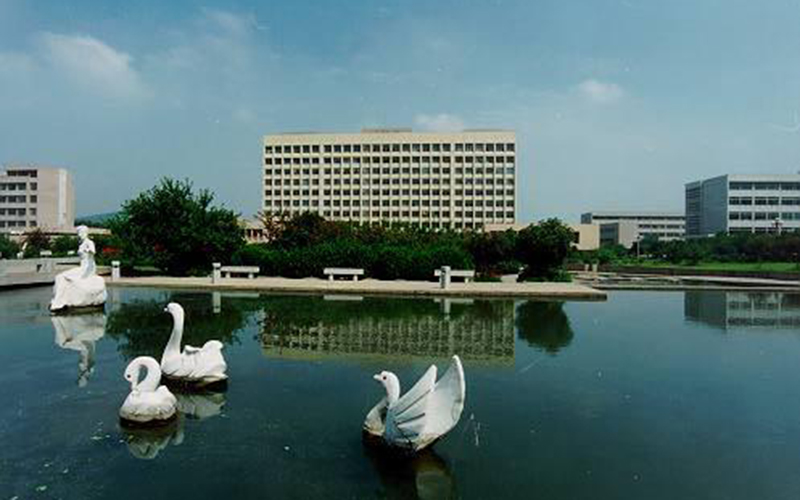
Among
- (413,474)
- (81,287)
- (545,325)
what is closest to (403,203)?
(81,287)

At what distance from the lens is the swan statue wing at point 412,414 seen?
6184mm

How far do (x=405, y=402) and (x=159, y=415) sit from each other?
3235 millimetres

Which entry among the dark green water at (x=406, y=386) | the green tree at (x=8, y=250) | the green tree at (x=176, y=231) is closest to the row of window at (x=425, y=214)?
the green tree at (x=8, y=250)

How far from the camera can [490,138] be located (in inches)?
3957

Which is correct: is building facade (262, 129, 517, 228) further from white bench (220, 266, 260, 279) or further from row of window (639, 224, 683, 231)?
white bench (220, 266, 260, 279)

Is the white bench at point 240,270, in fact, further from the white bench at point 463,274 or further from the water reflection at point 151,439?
the water reflection at point 151,439

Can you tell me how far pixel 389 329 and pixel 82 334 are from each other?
7256 mm

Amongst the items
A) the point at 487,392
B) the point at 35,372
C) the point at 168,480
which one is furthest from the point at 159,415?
the point at 487,392

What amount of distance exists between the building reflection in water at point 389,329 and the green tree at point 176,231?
12534 millimetres

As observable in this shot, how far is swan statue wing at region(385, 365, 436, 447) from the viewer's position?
618 cm

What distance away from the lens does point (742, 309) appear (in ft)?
68.1

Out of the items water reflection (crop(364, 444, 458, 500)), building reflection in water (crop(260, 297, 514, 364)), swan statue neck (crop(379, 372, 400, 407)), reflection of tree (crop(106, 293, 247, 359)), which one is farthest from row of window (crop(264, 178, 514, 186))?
water reflection (crop(364, 444, 458, 500))

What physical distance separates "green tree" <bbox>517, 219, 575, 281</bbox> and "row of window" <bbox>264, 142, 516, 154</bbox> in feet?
231

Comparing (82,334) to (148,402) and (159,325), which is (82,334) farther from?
(148,402)
